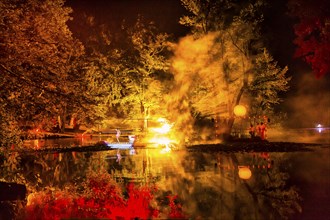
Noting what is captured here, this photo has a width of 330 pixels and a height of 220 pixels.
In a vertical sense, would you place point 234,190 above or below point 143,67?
below

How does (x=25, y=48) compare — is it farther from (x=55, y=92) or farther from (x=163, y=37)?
(x=163, y=37)

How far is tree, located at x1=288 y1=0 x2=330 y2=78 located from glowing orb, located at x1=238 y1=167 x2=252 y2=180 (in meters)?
4.76

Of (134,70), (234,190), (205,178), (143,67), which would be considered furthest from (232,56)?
(234,190)

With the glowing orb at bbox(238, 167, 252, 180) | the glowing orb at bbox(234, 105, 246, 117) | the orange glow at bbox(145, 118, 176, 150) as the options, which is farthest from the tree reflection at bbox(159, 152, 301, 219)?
the orange glow at bbox(145, 118, 176, 150)

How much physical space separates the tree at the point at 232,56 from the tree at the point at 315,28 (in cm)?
1614

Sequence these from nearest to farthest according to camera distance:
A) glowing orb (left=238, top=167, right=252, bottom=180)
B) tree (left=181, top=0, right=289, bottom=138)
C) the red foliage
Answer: the red foliage
glowing orb (left=238, top=167, right=252, bottom=180)
tree (left=181, top=0, right=289, bottom=138)

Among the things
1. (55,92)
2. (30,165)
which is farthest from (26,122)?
(30,165)

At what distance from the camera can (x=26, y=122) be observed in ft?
42.0

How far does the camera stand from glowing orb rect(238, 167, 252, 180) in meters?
15.3

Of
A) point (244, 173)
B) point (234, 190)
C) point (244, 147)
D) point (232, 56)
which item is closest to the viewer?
point (234, 190)

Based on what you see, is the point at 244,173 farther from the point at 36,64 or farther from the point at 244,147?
the point at 244,147

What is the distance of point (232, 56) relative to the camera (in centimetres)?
3017

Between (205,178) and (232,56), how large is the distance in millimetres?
16563

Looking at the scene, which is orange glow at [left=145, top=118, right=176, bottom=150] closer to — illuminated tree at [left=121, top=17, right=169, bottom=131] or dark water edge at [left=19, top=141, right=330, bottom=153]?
dark water edge at [left=19, top=141, right=330, bottom=153]
